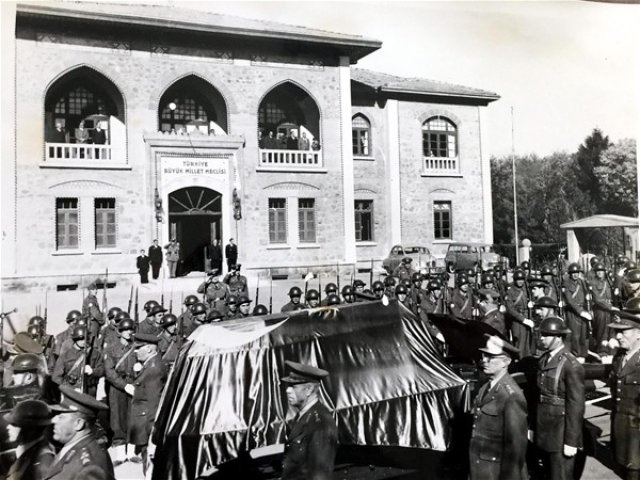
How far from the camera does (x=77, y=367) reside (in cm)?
529

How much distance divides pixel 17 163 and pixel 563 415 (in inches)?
222

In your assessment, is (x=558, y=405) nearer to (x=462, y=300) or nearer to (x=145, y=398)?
(x=145, y=398)

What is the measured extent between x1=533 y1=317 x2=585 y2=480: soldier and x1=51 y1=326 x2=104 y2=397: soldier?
163 inches

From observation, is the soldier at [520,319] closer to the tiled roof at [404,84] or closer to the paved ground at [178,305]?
the paved ground at [178,305]

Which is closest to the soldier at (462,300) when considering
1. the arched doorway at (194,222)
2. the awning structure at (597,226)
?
the awning structure at (597,226)

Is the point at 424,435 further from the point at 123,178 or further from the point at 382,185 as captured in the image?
the point at 382,185

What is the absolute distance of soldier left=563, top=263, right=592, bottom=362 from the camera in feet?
24.2

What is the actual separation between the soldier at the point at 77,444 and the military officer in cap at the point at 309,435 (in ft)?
2.93

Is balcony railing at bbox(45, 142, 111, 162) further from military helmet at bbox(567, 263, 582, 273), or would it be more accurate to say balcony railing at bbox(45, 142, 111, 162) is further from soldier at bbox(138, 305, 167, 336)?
military helmet at bbox(567, 263, 582, 273)

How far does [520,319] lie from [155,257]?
601cm

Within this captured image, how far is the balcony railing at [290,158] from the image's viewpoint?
41.6 feet

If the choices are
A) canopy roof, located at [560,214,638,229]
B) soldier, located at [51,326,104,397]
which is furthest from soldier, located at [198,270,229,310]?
canopy roof, located at [560,214,638,229]

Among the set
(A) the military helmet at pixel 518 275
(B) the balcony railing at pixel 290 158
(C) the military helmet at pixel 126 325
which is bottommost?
(C) the military helmet at pixel 126 325

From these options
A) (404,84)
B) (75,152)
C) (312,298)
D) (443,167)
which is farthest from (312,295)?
(404,84)
